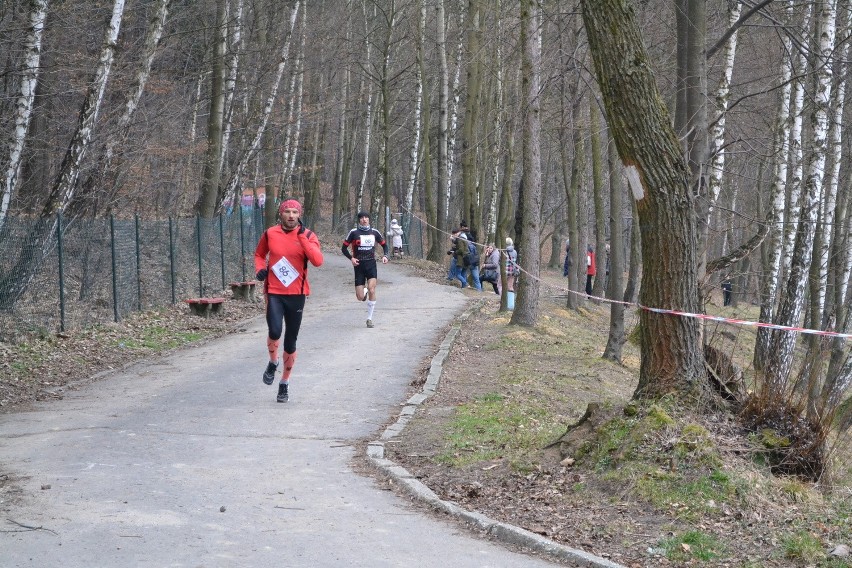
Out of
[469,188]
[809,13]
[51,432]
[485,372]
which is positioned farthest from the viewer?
[469,188]

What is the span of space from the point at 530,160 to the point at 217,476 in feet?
36.9

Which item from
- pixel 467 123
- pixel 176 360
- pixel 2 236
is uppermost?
pixel 467 123

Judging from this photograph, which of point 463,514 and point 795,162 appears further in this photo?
point 795,162

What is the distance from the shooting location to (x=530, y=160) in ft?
58.3

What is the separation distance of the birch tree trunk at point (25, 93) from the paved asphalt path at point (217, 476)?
4.14m

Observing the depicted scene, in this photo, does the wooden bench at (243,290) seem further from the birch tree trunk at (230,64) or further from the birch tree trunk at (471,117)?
the birch tree trunk at (471,117)

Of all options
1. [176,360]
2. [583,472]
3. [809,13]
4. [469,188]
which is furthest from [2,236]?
[469,188]

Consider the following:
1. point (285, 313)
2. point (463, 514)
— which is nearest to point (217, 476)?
point (463, 514)

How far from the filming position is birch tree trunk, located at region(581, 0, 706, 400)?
25.1 ft

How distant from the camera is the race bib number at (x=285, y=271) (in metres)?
10.5

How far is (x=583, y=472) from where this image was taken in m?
7.37

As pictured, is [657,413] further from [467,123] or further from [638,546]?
[467,123]

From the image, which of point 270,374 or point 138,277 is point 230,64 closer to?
point 138,277

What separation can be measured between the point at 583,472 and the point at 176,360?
8696mm
